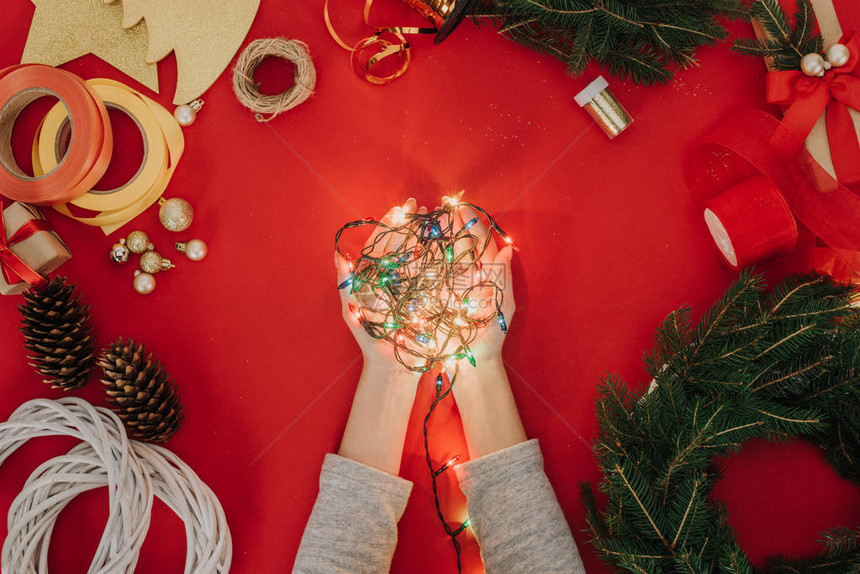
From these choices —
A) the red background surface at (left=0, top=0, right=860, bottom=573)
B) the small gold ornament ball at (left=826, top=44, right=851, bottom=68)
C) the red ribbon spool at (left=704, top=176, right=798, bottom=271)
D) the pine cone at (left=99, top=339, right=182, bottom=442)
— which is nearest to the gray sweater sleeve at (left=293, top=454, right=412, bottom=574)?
the red background surface at (left=0, top=0, right=860, bottom=573)

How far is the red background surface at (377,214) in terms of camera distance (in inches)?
43.9

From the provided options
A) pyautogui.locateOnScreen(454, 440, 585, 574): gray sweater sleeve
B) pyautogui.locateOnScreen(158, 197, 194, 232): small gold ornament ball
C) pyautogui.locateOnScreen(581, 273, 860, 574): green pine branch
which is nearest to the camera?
pyautogui.locateOnScreen(581, 273, 860, 574): green pine branch

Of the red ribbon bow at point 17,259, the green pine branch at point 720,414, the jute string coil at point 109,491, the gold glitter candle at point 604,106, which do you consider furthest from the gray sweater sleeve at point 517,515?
the red ribbon bow at point 17,259

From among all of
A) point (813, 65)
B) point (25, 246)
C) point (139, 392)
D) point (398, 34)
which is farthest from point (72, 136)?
point (813, 65)

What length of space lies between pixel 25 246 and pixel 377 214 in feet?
2.19

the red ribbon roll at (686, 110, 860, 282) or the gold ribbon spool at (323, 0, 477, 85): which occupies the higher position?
the gold ribbon spool at (323, 0, 477, 85)

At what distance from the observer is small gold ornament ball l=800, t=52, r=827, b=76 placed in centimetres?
100

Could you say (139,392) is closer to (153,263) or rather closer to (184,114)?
(153,263)

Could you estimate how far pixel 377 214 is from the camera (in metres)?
1.14

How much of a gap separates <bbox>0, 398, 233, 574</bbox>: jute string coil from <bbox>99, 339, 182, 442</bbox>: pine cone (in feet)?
0.12

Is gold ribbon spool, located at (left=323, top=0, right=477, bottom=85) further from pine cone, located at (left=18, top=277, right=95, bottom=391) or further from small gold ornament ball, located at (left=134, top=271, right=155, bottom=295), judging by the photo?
pine cone, located at (left=18, top=277, right=95, bottom=391)

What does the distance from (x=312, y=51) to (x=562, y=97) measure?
534mm

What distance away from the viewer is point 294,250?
1.13m

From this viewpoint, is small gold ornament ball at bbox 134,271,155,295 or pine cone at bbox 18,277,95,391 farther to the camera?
small gold ornament ball at bbox 134,271,155,295
